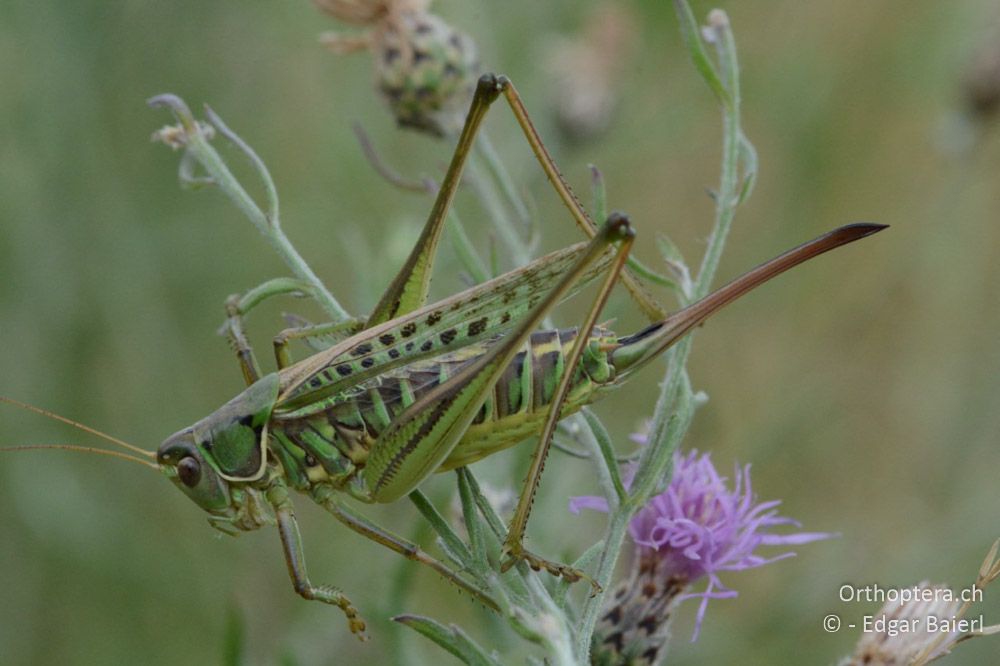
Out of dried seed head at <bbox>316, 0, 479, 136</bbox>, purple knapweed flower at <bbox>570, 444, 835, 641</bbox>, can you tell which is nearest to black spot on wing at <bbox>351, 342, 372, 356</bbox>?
purple knapweed flower at <bbox>570, 444, 835, 641</bbox>

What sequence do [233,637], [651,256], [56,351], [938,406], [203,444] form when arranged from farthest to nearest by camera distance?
[651,256]
[938,406]
[56,351]
[233,637]
[203,444]

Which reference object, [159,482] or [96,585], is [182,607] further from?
[159,482]

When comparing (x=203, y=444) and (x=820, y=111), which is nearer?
(x=203, y=444)

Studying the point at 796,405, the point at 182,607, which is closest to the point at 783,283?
the point at 796,405

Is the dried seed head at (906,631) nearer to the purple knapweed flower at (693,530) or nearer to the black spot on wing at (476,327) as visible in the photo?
the purple knapweed flower at (693,530)

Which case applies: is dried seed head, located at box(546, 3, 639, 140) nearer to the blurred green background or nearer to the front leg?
the blurred green background

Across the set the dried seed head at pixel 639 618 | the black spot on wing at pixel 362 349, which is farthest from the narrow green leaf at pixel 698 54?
the dried seed head at pixel 639 618
